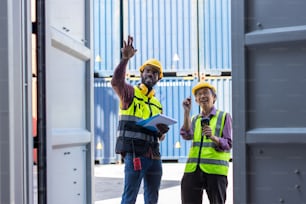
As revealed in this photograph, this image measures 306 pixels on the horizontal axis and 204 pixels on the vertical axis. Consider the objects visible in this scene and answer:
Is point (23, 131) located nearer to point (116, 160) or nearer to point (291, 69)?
point (291, 69)

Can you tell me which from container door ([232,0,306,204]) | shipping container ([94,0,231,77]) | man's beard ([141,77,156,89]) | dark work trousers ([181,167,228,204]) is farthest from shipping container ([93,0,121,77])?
container door ([232,0,306,204])

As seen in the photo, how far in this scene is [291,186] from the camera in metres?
2.52

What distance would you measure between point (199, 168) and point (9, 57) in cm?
254

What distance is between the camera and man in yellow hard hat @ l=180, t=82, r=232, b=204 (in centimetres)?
473

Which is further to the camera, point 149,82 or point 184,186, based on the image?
point 149,82

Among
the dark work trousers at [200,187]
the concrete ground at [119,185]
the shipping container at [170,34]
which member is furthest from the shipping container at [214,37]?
the dark work trousers at [200,187]

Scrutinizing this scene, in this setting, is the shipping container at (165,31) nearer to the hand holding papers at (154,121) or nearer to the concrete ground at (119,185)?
the concrete ground at (119,185)

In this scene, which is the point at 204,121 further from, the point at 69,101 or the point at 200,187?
the point at 69,101

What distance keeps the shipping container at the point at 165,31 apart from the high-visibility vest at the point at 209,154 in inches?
370

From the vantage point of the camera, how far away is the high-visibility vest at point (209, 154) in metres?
4.74

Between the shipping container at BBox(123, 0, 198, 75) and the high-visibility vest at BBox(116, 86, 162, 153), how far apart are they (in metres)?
8.94

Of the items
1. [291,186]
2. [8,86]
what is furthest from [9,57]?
[291,186]

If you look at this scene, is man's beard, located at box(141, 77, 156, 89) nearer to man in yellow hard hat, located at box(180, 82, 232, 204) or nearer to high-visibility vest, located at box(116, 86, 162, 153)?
high-visibility vest, located at box(116, 86, 162, 153)

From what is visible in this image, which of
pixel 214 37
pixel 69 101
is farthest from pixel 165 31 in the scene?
pixel 69 101
